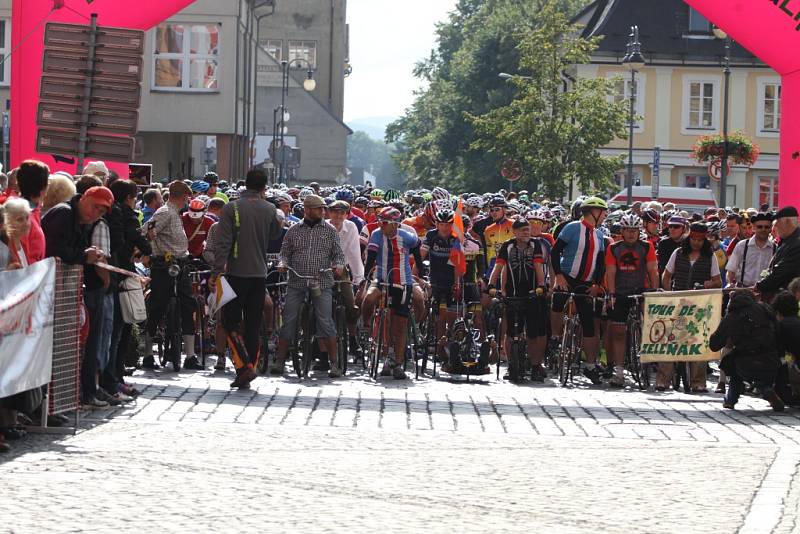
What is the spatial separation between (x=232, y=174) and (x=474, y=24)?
49162mm

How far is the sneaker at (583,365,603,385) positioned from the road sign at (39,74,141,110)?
545 centimetres

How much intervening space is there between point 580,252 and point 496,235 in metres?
3.89

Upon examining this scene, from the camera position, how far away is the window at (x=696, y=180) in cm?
7250

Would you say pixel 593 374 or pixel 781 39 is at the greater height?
pixel 781 39

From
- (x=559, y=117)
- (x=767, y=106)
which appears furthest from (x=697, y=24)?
(x=559, y=117)

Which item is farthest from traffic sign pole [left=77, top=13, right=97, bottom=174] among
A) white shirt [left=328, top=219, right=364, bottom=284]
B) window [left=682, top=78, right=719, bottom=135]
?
window [left=682, top=78, right=719, bottom=135]

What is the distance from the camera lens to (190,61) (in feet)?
169

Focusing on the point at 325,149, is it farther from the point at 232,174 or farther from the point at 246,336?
the point at 246,336

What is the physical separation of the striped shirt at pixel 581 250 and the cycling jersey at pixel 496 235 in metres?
3.78

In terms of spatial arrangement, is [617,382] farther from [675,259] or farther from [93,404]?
[93,404]

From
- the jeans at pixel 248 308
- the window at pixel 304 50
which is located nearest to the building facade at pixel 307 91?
the window at pixel 304 50

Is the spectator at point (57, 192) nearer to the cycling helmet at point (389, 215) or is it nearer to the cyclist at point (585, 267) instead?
the cycling helmet at point (389, 215)

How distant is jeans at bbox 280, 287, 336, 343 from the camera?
17297mm

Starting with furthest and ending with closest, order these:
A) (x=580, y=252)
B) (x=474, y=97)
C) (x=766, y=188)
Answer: (x=474, y=97) → (x=766, y=188) → (x=580, y=252)
